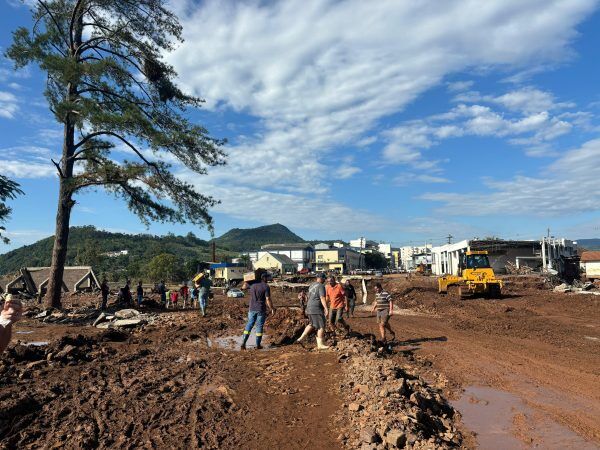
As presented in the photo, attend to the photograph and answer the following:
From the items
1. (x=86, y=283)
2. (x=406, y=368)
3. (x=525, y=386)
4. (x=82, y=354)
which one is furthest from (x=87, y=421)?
(x=86, y=283)

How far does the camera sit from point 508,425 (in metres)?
5.71

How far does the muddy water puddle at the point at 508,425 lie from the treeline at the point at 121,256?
41.0 m

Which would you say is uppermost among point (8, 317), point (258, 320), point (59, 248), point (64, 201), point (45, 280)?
point (64, 201)

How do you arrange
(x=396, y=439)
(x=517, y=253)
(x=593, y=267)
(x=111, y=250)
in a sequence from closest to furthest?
(x=396, y=439) < (x=593, y=267) < (x=517, y=253) < (x=111, y=250)

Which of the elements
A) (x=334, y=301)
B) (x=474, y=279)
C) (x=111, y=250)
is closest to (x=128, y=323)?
(x=334, y=301)

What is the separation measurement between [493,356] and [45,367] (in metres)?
8.93

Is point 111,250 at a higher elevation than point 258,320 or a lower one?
higher

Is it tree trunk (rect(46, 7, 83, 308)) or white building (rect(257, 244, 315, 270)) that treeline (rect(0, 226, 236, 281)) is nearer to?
white building (rect(257, 244, 315, 270))

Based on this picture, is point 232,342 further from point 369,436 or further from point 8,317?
point 8,317

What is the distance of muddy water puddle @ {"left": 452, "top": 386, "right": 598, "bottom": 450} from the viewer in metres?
5.11

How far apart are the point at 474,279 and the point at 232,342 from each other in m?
17.9

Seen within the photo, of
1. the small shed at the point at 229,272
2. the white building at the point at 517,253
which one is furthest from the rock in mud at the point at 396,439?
the small shed at the point at 229,272

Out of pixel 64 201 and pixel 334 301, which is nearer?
pixel 334 301

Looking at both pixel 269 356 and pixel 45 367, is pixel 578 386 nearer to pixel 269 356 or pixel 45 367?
pixel 269 356
